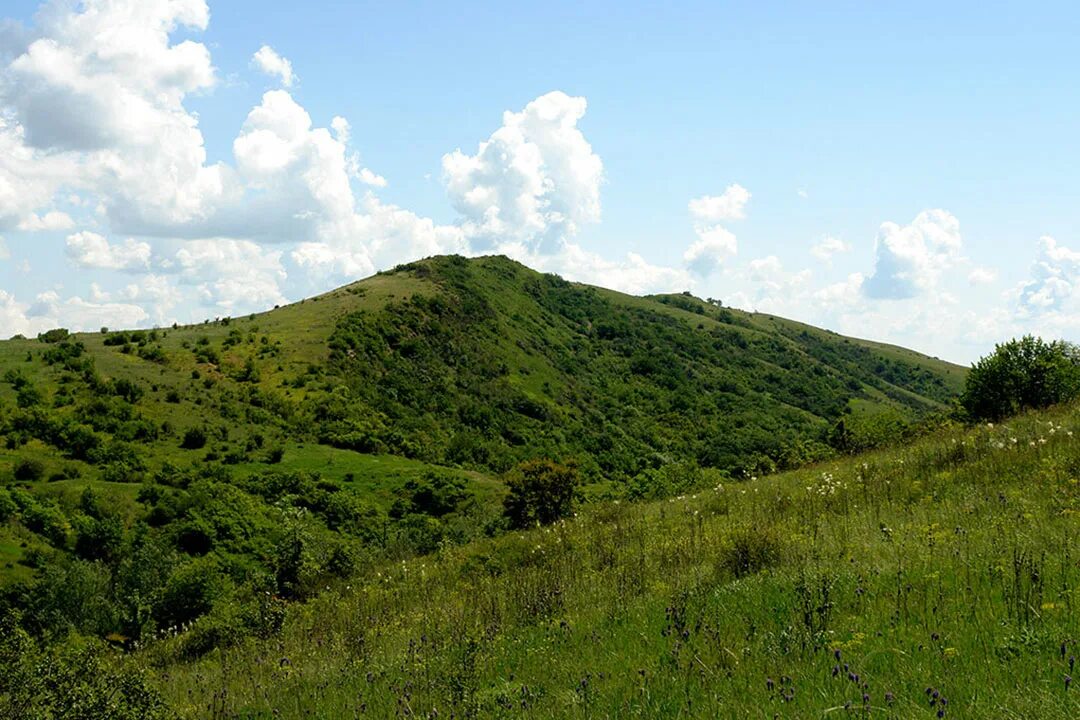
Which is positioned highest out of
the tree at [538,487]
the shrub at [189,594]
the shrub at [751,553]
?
the shrub at [751,553]

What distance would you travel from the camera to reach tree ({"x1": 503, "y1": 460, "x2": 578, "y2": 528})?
3634 cm

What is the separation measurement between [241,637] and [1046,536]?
425 inches

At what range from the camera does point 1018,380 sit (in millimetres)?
26219

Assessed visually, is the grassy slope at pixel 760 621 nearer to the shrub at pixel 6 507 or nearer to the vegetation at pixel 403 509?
the vegetation at pixel 403 509

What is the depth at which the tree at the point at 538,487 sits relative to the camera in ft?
119

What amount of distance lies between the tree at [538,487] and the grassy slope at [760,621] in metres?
25.4

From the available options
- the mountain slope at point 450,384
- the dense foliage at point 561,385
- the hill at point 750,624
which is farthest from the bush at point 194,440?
the hill at point 750,624

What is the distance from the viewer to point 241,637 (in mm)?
10492

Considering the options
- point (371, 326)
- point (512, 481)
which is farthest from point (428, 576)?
point (371, 326)

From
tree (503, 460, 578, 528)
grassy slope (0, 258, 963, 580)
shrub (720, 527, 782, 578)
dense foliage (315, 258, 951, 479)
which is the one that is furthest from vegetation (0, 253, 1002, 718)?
dense foliage (315, 258, 951, 479)

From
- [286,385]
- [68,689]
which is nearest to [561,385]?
[286,385]

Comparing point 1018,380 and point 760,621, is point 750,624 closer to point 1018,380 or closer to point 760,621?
point 760,621

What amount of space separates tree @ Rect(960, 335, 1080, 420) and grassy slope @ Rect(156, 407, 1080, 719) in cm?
1307

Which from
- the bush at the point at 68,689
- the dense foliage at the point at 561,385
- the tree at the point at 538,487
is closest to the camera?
the bush at the point at 68,689
